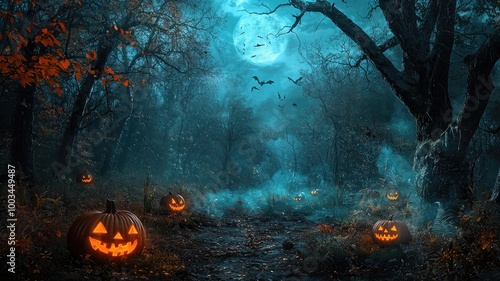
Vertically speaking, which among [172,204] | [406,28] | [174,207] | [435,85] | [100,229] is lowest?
[100,229]

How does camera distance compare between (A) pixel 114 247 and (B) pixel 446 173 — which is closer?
(A) pixel 114 247

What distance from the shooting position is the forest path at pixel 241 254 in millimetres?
6586

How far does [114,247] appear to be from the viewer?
586 cm

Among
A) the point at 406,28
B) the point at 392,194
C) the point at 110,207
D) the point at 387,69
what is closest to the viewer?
the point at 110,207

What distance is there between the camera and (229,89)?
114 feet

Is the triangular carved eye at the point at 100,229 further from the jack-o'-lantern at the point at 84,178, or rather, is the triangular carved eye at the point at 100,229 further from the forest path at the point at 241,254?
Answer: the jack-o'-lantern at the point at 84,178

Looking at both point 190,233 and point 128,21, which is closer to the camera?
point 190,233

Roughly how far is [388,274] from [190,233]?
5.66m

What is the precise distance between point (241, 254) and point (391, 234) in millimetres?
3511

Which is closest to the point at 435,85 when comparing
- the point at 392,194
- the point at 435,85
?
the point at 435,85

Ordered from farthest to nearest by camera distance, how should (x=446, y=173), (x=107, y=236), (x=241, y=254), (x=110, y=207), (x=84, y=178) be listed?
(x=84, y=178), (x=241, y=254), (x=446, y=173), (x=110, y=207), (x=107, y=236)

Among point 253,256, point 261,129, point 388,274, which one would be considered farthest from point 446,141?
point 261,129

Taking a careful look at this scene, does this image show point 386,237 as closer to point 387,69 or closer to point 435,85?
point 435,85

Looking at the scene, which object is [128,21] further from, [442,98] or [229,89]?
[229,89]
